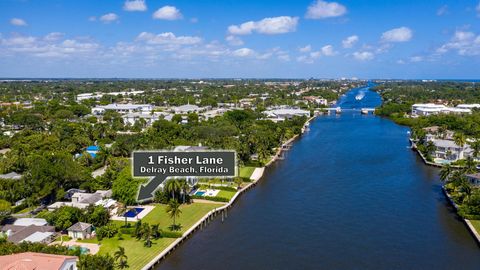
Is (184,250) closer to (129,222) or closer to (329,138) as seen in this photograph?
(129,222)

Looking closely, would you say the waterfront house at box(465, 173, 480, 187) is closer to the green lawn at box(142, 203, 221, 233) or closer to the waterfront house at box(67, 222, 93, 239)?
the green lawn at box(142, 203, 221, 233)

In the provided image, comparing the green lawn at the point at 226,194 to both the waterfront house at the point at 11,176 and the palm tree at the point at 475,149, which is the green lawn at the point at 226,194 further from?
the palm tree at the point at 475,149

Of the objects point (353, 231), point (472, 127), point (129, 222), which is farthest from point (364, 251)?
point (472, 127)

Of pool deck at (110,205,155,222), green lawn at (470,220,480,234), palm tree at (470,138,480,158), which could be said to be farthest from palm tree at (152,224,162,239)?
palm tree at (470,138,480,158)

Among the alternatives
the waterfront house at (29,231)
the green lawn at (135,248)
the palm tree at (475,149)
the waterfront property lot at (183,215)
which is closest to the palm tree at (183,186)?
the waterfront property lot at (183,215)

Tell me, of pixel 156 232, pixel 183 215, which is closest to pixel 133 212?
pixel 183 215

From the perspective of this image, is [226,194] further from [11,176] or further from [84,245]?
[11,176]
